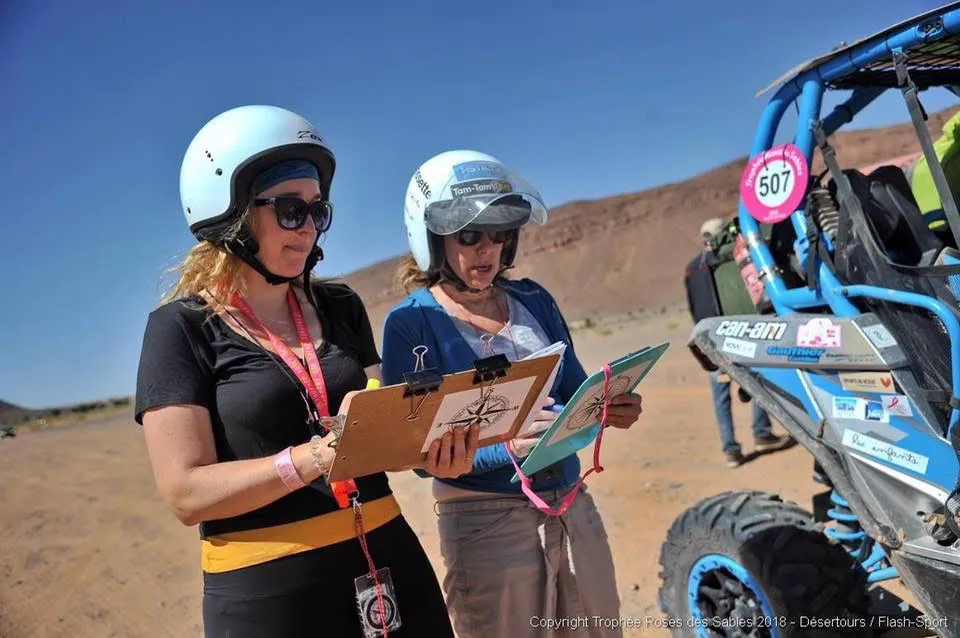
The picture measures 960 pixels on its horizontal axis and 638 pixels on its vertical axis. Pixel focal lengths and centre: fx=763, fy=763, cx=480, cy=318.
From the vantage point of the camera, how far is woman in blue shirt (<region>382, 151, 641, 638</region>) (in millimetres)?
2609

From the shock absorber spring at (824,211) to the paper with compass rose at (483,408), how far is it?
66.4 inches

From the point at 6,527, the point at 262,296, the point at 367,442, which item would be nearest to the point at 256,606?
the point at 367,442

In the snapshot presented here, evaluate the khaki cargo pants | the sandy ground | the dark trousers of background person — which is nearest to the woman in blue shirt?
the khaki cargo pants

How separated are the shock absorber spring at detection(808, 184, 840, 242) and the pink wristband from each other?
2323mm

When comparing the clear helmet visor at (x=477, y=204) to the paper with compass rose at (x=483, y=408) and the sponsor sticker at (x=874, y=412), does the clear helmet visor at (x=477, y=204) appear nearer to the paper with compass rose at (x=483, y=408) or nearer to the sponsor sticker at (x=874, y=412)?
the paper with compass rose at (x=483, y=408)

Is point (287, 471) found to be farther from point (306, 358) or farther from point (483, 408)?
point (483, 408)

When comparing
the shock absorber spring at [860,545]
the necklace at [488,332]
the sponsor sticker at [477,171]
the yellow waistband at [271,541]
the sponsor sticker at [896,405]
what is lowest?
the shock absorber spring at [860,545]

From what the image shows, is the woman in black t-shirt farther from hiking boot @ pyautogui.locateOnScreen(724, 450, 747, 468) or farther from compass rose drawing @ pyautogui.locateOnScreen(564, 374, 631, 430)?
hiking boot @ pyautogui.locateOnScreen(724, 450, 747, 468)

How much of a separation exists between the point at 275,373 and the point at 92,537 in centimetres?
700

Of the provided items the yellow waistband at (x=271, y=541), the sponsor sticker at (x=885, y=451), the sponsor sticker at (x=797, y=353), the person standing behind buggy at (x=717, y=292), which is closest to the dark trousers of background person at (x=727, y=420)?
the person standing behind buggy at (x=717, y=292)

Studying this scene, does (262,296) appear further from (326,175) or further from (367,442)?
(367,442)

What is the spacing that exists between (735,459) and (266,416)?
6.36m

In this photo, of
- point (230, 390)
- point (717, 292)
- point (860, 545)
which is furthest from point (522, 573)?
point (717, 292)

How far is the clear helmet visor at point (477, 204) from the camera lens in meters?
2.81
